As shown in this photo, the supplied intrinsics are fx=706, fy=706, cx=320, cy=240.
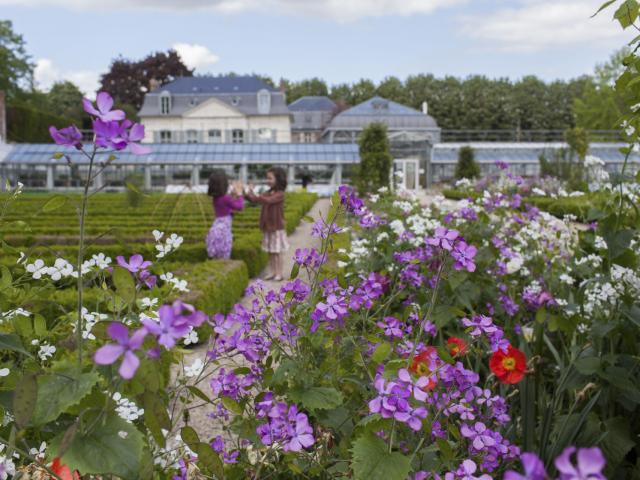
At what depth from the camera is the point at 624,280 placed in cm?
225

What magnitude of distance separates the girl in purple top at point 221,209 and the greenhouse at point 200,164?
71.0 feet

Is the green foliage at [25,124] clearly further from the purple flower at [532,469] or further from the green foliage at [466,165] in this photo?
the purple flower at [532,469]

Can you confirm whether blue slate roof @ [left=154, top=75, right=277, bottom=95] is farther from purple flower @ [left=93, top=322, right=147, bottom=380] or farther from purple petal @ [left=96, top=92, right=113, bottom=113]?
purple flower @ [left=93, top=322, right=147, bottom=380]

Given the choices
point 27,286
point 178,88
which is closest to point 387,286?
point 27,286

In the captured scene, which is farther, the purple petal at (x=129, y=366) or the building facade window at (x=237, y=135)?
the building facade window at (x=237, y=135)

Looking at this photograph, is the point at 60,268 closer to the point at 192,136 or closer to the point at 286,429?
the point at 286,429

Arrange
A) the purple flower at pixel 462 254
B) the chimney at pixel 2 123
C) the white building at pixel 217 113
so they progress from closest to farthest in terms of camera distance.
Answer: the purple flower at pixel 462 254 < the chimney at pixel 2 123 < the white building at pixel 217 113

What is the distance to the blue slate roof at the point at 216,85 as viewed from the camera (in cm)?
3975

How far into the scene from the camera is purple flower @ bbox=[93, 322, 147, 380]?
0.65 meters

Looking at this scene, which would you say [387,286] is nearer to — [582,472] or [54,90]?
[582,472]

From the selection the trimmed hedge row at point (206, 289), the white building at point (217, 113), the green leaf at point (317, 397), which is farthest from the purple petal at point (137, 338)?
the white building at point (217, 113)

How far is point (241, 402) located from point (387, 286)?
84.4 inches

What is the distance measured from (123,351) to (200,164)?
96.5 ft

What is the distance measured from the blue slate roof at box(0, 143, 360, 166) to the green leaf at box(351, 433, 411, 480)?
2806cm
